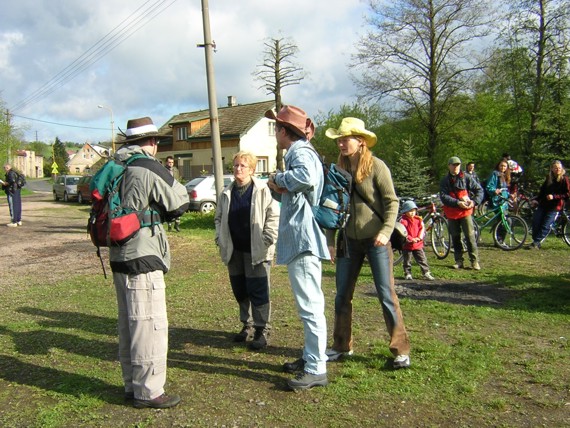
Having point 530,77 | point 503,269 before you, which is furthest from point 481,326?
point 530,77

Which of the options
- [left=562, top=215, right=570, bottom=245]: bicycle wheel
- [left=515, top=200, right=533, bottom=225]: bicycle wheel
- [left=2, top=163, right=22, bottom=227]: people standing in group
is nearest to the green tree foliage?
[left=515, top=200, right=533, bottom=225]: bicycle wheel

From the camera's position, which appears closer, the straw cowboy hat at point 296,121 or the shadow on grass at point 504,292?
the straw cowboy hat at point 296,121

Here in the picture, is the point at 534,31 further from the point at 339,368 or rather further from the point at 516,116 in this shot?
the point at 339,368

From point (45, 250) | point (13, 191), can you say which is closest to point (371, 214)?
point (45, 250)

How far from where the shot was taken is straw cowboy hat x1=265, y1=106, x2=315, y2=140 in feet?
12.6

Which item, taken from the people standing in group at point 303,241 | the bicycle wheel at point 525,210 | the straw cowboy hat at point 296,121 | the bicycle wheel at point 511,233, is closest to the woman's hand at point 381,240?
the people standing in group at point 303,241

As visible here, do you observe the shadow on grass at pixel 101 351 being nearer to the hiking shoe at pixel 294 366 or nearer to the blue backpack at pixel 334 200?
the hiking shoe at pixel 294 366

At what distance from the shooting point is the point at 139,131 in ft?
12.4

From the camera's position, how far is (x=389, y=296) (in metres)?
4.13

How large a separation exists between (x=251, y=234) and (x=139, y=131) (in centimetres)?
146

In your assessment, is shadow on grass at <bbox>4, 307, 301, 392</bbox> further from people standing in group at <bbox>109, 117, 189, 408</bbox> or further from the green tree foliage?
the green tree foliage

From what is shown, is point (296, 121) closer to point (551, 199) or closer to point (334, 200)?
point (334, 200)

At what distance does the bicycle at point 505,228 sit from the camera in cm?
1034

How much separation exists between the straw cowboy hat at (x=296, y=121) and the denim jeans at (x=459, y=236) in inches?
214
